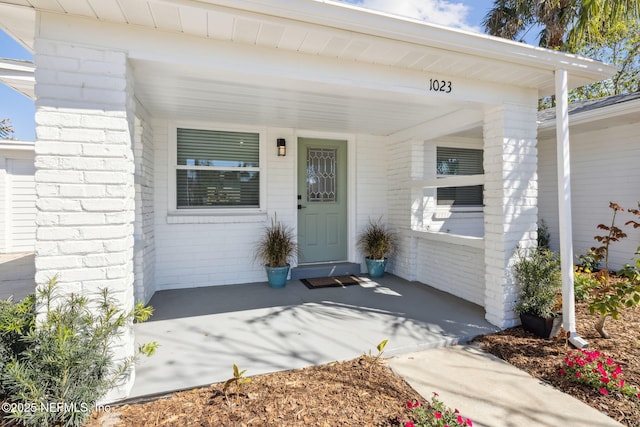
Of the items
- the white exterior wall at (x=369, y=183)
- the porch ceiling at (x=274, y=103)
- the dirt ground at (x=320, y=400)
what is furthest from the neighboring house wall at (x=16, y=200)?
the dirt ground at (x=320, y=400)

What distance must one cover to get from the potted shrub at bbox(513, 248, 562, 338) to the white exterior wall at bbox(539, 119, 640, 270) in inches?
107

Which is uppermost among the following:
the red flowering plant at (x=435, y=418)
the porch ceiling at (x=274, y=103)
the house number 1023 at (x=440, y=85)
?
the porch ceiling at (x=274, y=103)

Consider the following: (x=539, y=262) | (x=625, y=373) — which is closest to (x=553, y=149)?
(x=539, y=262)

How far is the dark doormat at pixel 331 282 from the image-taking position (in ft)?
14.8

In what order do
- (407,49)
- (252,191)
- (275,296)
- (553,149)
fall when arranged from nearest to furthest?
(407,49)
(275,296)
(252,191)
(553,149)

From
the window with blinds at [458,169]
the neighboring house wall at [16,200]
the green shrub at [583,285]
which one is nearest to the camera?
the green shrub at [583,285]

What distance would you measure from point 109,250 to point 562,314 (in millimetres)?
3730

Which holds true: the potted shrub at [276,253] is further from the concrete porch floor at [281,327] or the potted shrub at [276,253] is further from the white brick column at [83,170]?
the white brick column at [83,170]

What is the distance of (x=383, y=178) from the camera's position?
5387 millimetres

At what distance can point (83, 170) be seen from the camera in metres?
2.01

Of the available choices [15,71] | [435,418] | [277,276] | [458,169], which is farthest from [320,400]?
[458,169]

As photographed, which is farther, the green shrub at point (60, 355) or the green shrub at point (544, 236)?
the green shrub at point (544, 236)

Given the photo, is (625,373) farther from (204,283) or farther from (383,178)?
(204,283)

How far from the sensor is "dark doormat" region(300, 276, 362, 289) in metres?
4.51
